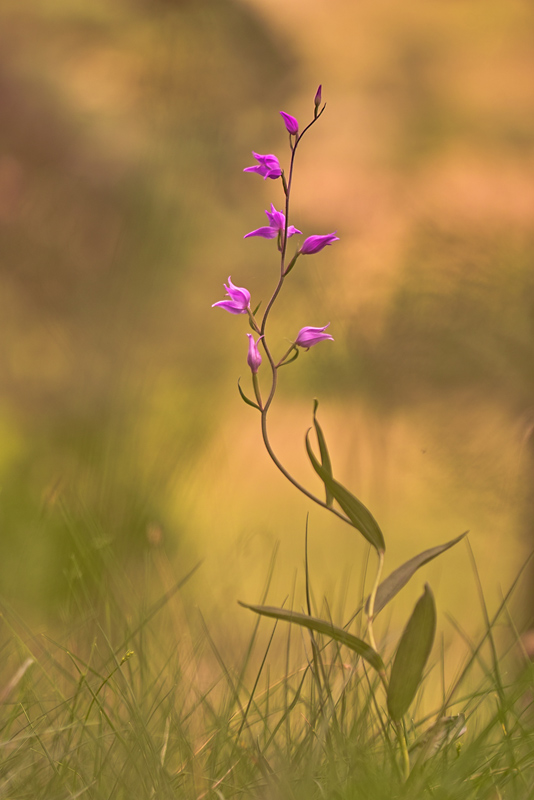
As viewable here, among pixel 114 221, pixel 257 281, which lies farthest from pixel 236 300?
pixel 114 221

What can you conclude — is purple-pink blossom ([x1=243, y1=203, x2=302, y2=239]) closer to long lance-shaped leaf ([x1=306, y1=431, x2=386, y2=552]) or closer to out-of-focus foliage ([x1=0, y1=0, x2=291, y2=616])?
long lance-shaped leaf ([x1=306, y1=431, x2=386, y2=552])

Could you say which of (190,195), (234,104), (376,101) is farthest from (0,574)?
(376,101)

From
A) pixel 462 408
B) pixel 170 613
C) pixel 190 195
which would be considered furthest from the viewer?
pixel 190 195

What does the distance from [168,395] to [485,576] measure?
85 cm

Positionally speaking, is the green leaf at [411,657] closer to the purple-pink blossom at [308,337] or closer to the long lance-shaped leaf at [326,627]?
the long lance-shaped leaf at [326,627]

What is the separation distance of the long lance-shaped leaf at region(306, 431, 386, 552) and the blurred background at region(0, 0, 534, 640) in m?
0.81

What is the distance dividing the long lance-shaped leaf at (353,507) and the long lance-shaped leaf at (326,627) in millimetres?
75

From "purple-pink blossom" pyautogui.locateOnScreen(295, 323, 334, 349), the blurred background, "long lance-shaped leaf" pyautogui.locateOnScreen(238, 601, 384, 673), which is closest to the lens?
"long lance-shaped leaf" pyautogui.locateOnScreen(238, 601, 384, 673)

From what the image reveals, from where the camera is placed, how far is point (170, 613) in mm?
1147

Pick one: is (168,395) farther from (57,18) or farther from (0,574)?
(57,18)

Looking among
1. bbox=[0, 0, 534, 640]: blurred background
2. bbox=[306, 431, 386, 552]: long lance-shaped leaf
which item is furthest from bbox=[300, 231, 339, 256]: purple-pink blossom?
bbox=[0, 0, 534, 640]: blurred background

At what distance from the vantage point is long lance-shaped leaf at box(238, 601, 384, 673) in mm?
485

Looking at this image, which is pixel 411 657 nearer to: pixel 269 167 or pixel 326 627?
pixel 326 627

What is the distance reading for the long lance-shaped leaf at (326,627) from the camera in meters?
0.49
